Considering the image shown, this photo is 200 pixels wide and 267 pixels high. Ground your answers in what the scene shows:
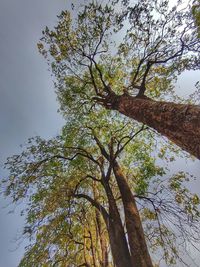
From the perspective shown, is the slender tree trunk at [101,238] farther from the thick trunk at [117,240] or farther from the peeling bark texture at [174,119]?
the peeling bark texture at [174,119]

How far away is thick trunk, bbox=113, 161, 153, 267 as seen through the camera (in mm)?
6607

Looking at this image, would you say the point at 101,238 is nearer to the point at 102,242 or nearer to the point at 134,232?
the point at 102,242

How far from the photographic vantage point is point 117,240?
7371 millimetres

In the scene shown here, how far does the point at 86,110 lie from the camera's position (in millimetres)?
10227

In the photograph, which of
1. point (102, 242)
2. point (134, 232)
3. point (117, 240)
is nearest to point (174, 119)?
point (134, 232)

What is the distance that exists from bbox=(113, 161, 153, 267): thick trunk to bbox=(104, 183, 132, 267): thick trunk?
242 millimetres

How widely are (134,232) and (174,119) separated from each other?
4.29 m

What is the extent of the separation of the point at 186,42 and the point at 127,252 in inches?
255

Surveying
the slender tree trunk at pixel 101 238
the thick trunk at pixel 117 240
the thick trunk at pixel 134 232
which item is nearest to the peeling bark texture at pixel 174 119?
the thick trunk at pixel 134 232

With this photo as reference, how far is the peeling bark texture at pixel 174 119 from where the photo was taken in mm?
3713

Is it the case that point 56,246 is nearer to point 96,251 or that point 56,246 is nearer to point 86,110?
point 96,251

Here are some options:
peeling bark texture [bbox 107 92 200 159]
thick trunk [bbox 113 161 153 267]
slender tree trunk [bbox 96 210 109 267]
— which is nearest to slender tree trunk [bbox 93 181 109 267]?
slender tree trunk [bbox 96 210 109 267]

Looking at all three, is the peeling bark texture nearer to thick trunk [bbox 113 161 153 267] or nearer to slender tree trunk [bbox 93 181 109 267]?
thick trunk [bbox 113 161 153 267]

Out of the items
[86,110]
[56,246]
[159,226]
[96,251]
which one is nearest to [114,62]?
[86,110]
